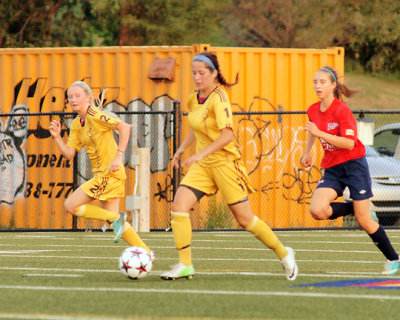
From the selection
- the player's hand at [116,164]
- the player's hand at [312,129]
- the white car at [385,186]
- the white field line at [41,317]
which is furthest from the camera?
the white car at [385,186]

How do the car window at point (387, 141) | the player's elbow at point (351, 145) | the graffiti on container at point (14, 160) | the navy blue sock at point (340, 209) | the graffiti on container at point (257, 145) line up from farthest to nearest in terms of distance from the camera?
the car window at point (387, 141) < the graffiti on container at point (14, 160) < the graffiti on container at point (257, 145) < the navy blue sock at point (340, 209) < the player's elbow at point (351, 145)

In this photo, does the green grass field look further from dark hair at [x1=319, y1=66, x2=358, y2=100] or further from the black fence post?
the black fence post

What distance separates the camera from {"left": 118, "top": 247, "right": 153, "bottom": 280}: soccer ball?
8.31m

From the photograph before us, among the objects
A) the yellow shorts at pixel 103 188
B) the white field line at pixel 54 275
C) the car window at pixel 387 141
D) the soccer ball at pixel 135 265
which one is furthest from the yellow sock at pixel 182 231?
the car window at pixel 387 141

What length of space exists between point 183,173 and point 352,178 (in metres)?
8.86

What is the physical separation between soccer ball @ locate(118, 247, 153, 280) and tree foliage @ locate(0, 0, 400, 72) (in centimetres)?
2682

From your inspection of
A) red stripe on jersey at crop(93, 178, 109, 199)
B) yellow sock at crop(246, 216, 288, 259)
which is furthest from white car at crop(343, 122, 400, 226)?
yellow sock at crop(246, 216, 288, 259)

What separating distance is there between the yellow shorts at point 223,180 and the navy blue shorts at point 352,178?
38.1 inches

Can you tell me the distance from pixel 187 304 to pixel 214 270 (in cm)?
255

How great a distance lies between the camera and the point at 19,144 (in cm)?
1850

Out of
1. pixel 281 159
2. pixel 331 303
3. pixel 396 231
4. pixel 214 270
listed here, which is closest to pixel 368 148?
pixel 281 159

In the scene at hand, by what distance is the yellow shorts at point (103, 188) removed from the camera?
384 inches

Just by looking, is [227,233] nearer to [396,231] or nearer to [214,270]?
[396,231]

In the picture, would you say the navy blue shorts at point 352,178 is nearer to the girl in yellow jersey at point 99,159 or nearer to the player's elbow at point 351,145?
the player's elbow at point 351,145
